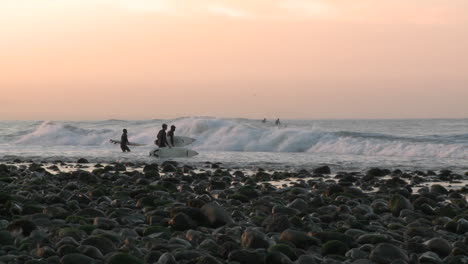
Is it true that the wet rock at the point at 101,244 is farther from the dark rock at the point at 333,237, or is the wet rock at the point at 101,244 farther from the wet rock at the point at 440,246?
the wet rock at the point at 440,246

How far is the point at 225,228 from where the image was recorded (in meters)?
7.77

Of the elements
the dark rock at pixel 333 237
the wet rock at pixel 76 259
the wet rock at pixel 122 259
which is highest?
the wet rock at pixel 122 259

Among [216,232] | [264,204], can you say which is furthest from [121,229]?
[264,204]

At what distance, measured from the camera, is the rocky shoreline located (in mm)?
6145

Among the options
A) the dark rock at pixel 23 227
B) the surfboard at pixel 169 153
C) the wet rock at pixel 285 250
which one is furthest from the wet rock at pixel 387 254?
the surfboard at pixel 169 153

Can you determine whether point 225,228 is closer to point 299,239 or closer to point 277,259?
point 299,239

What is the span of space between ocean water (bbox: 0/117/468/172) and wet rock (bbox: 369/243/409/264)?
50.1 feet

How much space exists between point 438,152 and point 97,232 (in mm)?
25053

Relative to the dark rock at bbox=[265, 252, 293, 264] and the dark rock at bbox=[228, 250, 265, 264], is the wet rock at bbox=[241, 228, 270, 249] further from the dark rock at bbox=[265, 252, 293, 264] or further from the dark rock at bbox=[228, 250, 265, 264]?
the dark rock at bbox=[265, 252, 293, 264]

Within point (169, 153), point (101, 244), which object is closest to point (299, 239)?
point (101, 244)

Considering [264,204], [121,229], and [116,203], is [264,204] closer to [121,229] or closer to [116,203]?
[116,203]

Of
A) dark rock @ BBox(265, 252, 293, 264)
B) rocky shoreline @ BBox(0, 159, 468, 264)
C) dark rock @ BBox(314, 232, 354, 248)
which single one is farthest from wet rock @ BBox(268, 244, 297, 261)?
dark rock @ BBox(314, 232, 354, 248)

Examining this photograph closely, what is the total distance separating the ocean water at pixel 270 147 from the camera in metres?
25.2

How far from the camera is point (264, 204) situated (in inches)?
387
